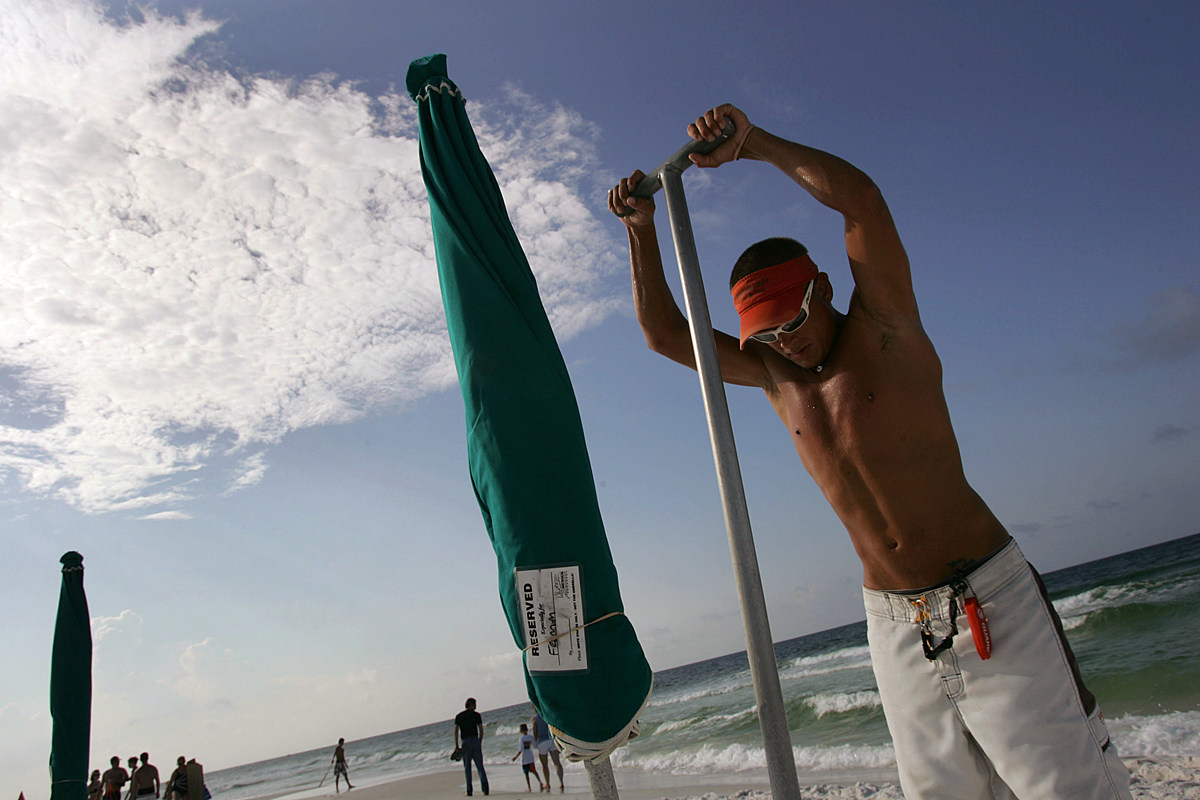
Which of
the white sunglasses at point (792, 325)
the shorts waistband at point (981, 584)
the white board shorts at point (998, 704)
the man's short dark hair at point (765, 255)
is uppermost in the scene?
the man's short dark hair at point (765, 255)

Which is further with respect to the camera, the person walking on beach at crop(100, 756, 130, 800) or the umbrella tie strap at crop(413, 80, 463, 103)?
the person walking on beach at crop(100, 756, 130, 800)

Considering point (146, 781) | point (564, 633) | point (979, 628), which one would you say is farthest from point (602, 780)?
point (146, 781)

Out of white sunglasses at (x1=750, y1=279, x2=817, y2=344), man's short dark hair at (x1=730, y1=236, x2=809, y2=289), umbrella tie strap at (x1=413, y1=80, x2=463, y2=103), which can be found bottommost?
white sunglasses at (x1=750, y1=279, x2=817, y2=344)

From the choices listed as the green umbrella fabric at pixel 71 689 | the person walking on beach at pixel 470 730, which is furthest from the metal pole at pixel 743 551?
the person walking on beach at pixel 470 730

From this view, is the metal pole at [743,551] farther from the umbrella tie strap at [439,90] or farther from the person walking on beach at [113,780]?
the person walking on beach at [113,780]

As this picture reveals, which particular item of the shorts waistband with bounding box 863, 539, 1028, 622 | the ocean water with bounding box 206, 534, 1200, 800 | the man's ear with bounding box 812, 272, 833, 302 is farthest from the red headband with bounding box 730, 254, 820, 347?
the ocean water with bounding box 206, 534, 1200, 800

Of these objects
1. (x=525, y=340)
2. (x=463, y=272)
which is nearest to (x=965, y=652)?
(x=525, y=340)

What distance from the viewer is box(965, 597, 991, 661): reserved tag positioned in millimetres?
1824

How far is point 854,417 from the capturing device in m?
2.11

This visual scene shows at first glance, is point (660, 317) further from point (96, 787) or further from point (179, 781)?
point (96, 787)

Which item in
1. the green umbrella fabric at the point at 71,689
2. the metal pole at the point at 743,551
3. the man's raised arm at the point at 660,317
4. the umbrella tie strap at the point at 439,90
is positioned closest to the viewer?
the metal pole at the point at 743,551

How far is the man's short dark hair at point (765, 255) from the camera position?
2027mm

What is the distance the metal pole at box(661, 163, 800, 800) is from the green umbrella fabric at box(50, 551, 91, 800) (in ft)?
22.2

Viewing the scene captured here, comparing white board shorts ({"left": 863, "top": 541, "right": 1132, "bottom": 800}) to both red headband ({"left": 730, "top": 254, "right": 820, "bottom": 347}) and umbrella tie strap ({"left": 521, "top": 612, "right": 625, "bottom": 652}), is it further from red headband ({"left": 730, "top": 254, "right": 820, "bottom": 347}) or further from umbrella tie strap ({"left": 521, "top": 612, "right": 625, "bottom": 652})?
umbrella tie strap ({"left": 521, "top": 612, "right": 625, "bottom": 652})
